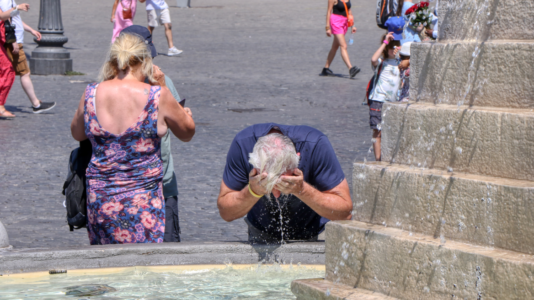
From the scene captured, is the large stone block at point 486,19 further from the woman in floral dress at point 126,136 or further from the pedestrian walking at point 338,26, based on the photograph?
the pedestrian walking at point 338,26

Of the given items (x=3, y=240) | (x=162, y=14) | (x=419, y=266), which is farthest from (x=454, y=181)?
(x=162, y=14)

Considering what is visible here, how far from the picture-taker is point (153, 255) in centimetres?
371

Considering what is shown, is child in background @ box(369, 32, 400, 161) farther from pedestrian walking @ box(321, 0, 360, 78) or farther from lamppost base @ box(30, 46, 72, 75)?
lamppost base @ box(30, 46, 72, 75)

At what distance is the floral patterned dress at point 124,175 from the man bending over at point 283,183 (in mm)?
369

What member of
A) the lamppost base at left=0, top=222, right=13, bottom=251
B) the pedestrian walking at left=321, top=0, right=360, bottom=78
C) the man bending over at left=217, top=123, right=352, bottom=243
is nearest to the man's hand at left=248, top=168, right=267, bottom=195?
the man bending over at left=217, top=123, right=352, bottom=243

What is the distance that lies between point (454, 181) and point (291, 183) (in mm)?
772

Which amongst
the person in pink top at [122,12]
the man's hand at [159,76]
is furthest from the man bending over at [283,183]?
the person in pink top at [122,12]

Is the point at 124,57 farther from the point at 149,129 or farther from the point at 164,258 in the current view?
the point at 164,258

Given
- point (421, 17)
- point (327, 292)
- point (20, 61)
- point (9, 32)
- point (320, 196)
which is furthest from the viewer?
point (20, 61)

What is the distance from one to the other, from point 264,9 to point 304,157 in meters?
21.2

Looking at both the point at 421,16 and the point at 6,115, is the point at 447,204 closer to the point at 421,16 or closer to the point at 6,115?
the point at 421,16

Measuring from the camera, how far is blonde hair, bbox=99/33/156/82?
3.71m

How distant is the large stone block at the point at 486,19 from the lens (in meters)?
2.72

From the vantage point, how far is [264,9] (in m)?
24.3
